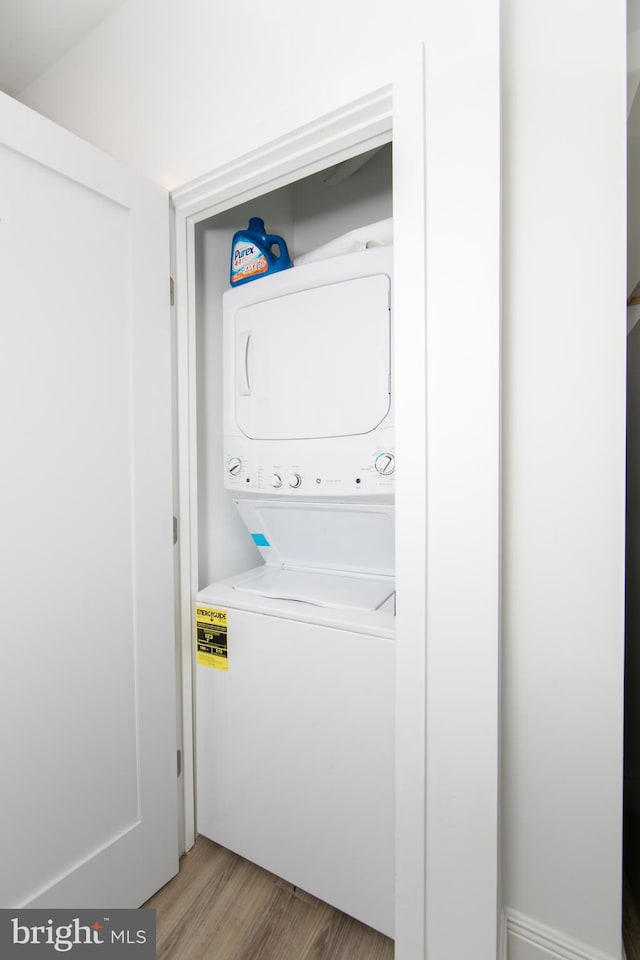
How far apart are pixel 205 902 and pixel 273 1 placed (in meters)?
2.66

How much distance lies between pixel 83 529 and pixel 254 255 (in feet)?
3.68

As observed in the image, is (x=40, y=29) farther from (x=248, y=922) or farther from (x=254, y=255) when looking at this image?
(x=248, y=922)

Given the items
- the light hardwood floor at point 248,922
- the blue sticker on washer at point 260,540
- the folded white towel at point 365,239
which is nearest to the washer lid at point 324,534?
the blue sticker on washer at point 260,540

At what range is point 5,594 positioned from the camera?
43.6 inches

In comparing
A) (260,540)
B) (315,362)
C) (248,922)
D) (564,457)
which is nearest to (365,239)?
(315,362)

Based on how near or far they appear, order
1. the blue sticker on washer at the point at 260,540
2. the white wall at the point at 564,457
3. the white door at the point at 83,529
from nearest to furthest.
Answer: the white wall at the point at 564,457 → the white door at the point at 83,529 → the blue sticker on washer at the point at 260,540

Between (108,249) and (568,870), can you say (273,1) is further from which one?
(568,870)

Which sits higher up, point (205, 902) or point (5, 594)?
point (5, 594)

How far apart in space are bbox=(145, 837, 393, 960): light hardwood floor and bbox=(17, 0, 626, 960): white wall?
0.43 metres

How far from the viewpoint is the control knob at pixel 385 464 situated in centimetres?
133

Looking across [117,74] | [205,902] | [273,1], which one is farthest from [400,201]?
[205,902]

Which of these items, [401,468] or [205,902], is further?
[205,902]

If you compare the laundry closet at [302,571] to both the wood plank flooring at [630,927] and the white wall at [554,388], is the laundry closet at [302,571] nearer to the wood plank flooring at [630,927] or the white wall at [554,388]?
the white wall at [554,388]

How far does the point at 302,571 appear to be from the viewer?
177 cm
